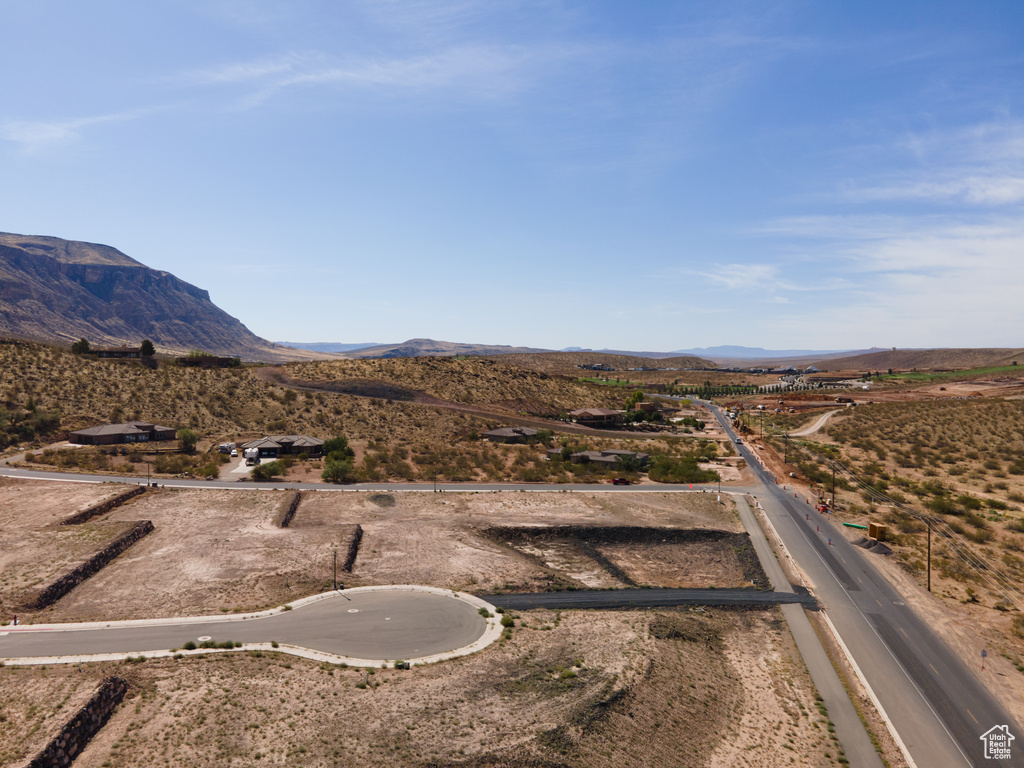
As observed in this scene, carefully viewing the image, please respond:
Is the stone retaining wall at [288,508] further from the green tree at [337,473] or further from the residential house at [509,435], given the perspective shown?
the residential house at [509,435]

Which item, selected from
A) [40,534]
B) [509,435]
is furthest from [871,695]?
[509,435]

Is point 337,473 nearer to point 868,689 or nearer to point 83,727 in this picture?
point 83,727

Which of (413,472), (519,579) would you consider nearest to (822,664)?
(519,579)

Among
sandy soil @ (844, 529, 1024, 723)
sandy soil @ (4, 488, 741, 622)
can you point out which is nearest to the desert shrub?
sandy soil @ (4, 488, 741, 622)

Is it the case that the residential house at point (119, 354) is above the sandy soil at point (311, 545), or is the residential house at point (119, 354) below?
above

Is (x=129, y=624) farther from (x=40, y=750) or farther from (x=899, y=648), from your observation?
(x=899, y=648)

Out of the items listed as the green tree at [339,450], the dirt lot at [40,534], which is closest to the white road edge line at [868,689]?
the dirt lot at [40,534]

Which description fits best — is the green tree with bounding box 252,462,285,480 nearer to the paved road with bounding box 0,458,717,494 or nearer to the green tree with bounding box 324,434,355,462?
the paved road with bounding box 0,458,717,494
